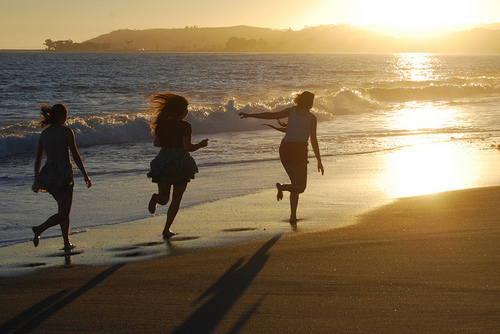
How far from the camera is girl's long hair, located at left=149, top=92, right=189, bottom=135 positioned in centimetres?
625

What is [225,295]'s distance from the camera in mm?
4355

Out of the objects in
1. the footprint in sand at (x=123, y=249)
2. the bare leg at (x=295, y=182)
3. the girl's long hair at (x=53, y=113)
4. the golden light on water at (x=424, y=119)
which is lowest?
the golden light on water at (x=424, y=119)

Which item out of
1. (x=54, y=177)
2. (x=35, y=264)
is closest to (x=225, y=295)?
(x=35, y=264)

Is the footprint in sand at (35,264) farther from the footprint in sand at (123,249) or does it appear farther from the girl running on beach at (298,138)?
the girl running on beach at (298,138)

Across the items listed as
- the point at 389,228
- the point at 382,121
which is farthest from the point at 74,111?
the point at 389,228

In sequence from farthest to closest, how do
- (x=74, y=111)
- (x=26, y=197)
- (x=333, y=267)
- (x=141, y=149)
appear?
1. (x=74, y=111)
2. (x=141, y=149)
3. (x=26, y=197)
4. (x=333, y=267)

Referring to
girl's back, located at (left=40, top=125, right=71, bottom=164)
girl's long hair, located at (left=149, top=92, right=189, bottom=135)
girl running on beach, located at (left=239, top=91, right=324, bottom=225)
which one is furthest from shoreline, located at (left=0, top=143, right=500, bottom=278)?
girl's long hair, located at (left=149, top=92, right=189, bottom=135)

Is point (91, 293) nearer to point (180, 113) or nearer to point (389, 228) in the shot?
point (180, 113)

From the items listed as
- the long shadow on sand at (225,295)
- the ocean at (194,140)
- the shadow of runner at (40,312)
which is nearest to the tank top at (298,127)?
the long shadow on sand at (225,295)

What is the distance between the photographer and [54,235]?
6883 mm

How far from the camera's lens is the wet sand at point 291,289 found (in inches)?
150

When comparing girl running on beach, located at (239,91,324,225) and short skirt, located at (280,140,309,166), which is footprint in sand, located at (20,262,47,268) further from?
short skirt, located at (280,140,309,166)

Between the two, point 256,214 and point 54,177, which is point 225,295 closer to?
point 54,177

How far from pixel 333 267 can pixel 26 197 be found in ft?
20.4
